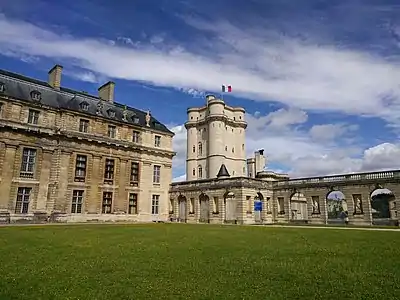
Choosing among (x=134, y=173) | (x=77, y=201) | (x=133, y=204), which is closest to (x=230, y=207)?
(x=133, y=204)

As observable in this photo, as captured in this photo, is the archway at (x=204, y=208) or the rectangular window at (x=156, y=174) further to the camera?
the rectangular window at (x=156, y=174)

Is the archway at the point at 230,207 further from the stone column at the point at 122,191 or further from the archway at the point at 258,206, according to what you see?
the stone column at the point at 122,191

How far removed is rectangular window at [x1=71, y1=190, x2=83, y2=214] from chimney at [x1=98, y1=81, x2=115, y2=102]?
14430 millimetres

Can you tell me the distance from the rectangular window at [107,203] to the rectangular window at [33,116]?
11.2 m

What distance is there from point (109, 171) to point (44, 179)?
769 centimetres

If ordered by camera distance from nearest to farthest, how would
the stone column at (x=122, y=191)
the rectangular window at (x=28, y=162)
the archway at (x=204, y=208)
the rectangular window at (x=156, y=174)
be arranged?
1. the rectangular window at (x=28, y=162)
2. the stone column at (x=122, y=191)
3. the archway at (x=204, y=208)
4. the rectangular window at (x=156, y=174)

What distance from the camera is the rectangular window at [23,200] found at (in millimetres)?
32281

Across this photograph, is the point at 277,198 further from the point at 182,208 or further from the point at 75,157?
the point at 75,157

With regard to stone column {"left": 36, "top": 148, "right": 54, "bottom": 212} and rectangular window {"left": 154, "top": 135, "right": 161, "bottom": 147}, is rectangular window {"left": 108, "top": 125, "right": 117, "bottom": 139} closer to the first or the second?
rectangular window {"left": 154, "top": 135, "right": 161, "bottom": 147}

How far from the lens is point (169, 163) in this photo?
153 ft

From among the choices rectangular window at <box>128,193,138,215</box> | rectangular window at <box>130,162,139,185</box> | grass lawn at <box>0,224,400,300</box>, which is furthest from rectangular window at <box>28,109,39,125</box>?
grass lawn at <box>0,224,400,300</box>

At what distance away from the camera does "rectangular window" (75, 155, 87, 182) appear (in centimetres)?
3678

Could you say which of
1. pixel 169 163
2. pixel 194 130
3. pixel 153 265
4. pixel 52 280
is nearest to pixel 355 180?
pixel 169 163

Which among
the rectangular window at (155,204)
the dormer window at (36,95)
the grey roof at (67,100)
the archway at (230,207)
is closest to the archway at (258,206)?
the archway at (230,207)
